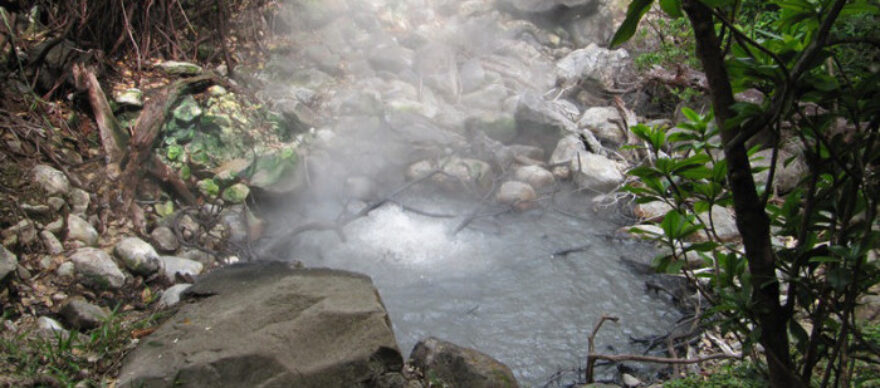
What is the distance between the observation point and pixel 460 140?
20.4ft

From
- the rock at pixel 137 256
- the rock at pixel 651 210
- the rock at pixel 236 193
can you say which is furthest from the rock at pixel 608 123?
the rock at pixel 137 256

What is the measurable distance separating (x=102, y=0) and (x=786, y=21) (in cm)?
539

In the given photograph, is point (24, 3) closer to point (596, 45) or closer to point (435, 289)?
point (435, 289)

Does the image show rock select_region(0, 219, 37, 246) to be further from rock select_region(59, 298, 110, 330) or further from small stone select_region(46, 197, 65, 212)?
rock select_region(59, 298, 110, 330)

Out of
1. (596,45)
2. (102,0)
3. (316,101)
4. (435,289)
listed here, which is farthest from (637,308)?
(596,45)

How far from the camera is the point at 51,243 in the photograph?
3.30m

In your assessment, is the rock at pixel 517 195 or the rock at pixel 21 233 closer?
the rock at pixel 21 233

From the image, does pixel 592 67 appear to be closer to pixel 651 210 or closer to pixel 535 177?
pixel 535 177

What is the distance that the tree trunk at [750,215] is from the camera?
0.96 m

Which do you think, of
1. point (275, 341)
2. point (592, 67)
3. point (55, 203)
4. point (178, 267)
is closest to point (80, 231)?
point (55, 203)

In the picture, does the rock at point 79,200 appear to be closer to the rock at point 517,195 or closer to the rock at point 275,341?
the rock at point 275,341

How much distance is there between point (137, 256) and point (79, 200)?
721 millimetres

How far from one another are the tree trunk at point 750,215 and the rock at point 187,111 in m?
4.80

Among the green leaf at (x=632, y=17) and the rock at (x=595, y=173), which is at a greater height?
the green leaf at (x=632, y=17)
